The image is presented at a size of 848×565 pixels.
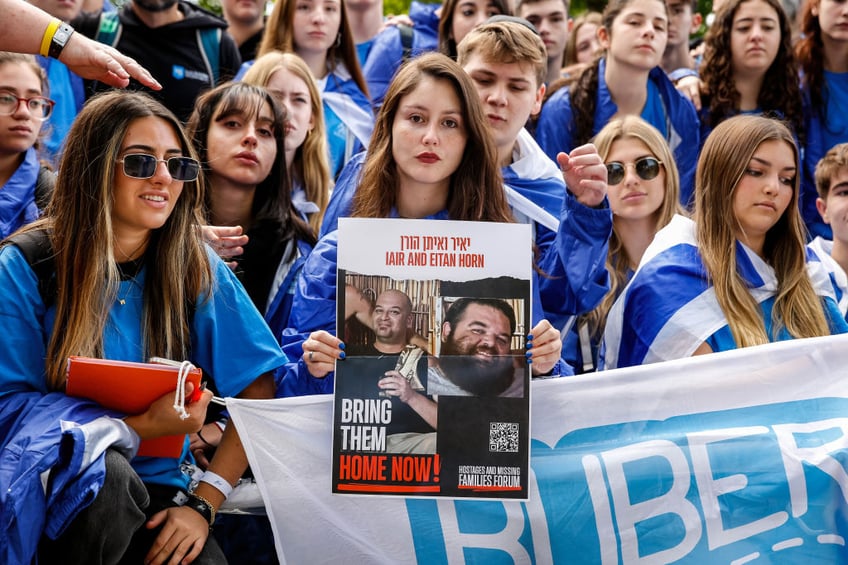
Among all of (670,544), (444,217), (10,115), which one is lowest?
(670,544)

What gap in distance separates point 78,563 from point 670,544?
1905 millimetres

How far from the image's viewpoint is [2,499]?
3232 mm

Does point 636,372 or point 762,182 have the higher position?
point 762,182

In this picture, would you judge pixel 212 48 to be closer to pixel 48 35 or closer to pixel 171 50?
pixel 171 50

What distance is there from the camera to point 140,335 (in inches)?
146

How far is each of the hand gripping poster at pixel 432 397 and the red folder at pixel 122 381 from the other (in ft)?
1.71

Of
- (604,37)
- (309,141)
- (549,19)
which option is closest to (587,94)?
(604,37)

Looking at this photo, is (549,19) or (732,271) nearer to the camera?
(732,271)

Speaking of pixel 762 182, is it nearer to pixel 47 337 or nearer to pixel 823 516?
pixel 823 516

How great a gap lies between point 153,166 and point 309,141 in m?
2.06

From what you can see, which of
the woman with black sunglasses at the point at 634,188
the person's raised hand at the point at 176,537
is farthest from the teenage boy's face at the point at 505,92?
the person's raised hand at the point at 176,537

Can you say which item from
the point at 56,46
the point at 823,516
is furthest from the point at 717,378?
the point at 56,46

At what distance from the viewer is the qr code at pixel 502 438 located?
353 cm

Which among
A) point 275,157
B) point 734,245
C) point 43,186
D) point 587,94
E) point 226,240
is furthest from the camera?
point 587,94
